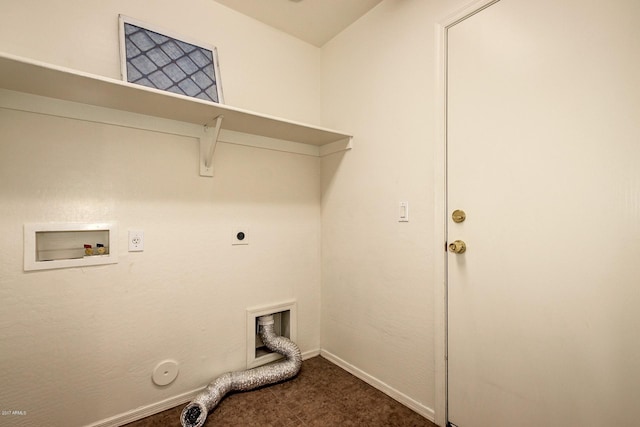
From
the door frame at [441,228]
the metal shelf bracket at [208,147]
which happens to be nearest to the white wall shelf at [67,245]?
the metal shelf bracket at [208,147]

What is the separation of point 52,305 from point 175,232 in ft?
2.02

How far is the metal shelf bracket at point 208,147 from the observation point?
66.7 inches

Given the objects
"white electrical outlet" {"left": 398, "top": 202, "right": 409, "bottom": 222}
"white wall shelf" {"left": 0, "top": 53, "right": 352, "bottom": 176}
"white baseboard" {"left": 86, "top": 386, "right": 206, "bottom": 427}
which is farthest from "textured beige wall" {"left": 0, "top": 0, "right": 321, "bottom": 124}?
"white baseboard" {"left": 86, "top": 386, "right": 206, "bottom": 427}

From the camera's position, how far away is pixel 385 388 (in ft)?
5.91

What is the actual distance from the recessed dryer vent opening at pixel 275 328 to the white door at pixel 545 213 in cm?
108

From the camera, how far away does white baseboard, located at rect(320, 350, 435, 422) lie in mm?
1586

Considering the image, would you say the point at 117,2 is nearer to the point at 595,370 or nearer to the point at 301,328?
the point at 301,328

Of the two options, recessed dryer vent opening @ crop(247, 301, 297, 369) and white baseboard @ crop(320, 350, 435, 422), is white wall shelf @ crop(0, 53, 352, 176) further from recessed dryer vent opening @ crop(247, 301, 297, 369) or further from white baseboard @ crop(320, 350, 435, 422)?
white baseboard @ crop(320, 350, 435, 422)

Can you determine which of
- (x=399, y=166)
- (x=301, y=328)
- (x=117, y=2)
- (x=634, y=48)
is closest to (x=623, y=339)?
(x=634, y=48)

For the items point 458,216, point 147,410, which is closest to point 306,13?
point 458,216

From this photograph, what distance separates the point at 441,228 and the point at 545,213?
44 centimetres

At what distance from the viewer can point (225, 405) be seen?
1.67 metres

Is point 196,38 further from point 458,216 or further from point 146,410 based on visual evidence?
point 146,410

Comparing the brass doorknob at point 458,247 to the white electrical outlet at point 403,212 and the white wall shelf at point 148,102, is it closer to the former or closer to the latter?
the white electrical outlet at point 403,212
